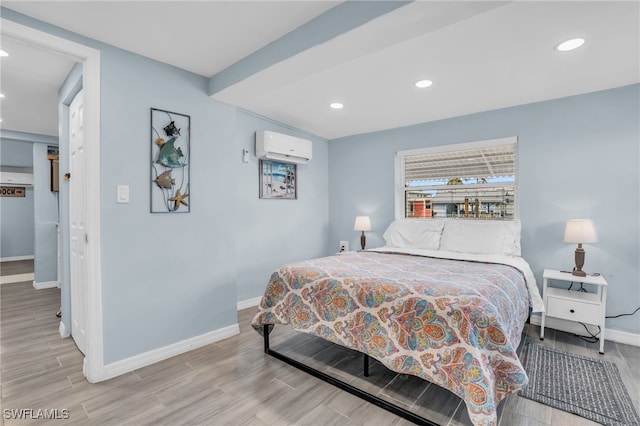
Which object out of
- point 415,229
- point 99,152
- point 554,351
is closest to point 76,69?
point 99,152

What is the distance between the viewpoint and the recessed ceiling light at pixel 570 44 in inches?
78.9

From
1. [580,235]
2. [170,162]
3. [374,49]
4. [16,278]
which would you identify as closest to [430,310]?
[374,49]

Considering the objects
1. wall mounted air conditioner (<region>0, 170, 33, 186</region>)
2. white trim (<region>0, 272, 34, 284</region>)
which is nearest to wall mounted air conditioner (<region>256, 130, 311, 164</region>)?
white trim (<region>0, 272, 34, 284</region>)

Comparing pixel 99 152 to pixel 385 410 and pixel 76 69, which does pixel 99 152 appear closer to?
pixel 76 69

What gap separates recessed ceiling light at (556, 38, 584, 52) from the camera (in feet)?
6.57

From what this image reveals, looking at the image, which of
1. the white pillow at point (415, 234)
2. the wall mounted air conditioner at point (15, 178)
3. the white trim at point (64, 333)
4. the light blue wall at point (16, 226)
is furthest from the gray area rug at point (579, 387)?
the light blue wall at point (16, 226)

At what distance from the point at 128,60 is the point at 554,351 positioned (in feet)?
13.2

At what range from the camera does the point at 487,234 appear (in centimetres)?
311

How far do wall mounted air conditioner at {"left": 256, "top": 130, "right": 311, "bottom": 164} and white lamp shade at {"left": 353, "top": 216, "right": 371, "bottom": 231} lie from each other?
111 cm

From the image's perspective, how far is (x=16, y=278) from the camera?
16.6 feet

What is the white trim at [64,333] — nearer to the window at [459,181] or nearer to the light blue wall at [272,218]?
the light blue wall at [272,218]

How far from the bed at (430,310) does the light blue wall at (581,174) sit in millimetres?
447

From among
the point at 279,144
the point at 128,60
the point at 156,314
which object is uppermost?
the point at 128,60

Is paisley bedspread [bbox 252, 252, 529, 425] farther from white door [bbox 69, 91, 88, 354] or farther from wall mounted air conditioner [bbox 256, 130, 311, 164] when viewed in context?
wall mounted air conditioner [bbox 256, 130, 311, 164]
